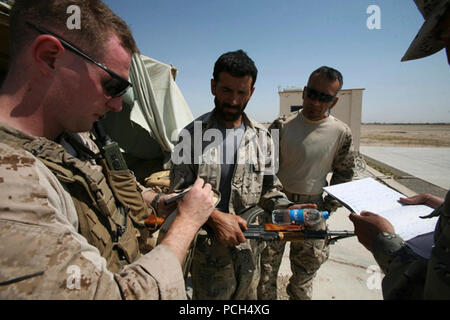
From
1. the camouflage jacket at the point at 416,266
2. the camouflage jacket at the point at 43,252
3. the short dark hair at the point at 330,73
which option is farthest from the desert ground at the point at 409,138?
the camouflage jacket at the point at 43,252

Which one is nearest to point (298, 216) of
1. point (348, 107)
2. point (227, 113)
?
point (227, 113)

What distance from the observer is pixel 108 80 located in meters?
0.95

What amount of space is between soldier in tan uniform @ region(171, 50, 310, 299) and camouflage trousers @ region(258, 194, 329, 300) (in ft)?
1.93

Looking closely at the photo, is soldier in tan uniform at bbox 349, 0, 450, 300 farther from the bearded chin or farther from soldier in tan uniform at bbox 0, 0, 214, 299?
the bearded chin

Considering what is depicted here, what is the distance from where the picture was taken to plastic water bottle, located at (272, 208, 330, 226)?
66.4 inches

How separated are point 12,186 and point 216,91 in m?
1.60

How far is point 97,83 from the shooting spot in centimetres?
92

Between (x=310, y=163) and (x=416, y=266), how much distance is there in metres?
1.71

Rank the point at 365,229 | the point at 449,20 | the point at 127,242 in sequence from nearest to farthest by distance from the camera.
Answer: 1. the point at 449,20
2. the point at 127,242
3. the point at 365,229

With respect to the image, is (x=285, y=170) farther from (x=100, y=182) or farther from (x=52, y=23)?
(x=52, y=23)

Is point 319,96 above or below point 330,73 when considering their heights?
below

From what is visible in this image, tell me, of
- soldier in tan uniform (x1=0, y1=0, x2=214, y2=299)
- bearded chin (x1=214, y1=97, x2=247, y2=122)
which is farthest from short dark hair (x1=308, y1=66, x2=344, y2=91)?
soldier in tan uniform (x1=0, y1=0, x2=214, y2=299)

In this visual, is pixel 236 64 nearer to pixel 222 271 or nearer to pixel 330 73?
pixel 330 73
